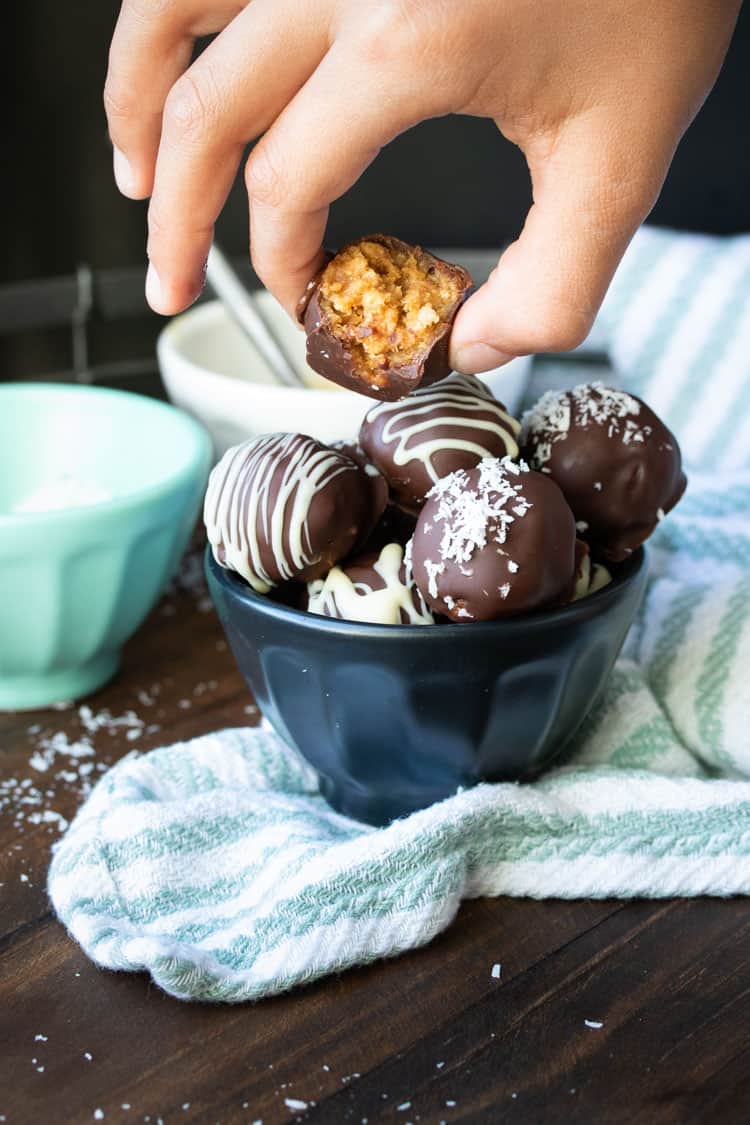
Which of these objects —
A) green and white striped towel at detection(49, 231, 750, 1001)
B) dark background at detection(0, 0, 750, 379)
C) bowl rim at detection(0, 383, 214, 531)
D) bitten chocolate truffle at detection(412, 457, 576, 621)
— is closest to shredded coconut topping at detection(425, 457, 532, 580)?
bitten chocolate truffle at detection(412, 457, 576, 621)

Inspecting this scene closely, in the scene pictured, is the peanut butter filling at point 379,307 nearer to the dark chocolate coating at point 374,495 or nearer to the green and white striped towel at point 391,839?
the dark chocolate coating at point 374,495

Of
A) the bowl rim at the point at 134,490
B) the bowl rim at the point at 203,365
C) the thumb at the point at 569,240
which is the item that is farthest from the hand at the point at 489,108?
the bowl rim at the point at 203,365

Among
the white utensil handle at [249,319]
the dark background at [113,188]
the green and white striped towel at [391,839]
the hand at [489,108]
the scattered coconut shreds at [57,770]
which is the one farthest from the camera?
the dark background at [113,188]

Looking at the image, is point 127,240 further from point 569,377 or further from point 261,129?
point 261,129

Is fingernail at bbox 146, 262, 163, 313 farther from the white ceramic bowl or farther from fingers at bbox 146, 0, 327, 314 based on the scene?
the white ceramic bowl

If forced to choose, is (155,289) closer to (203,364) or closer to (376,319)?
(376,319)

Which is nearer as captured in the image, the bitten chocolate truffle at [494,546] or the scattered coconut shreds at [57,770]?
the bitten chocolate truffle at [494,546]

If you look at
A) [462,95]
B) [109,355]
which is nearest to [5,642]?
[462,95]
